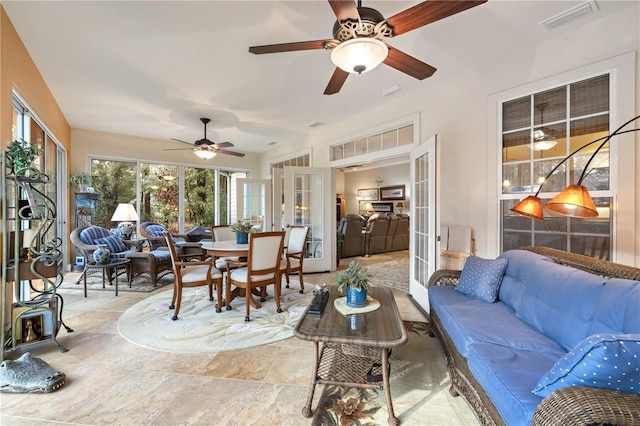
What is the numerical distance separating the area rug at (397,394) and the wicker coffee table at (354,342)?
0.10 meters

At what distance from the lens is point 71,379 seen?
6.47 feet

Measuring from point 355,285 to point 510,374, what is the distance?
1.01 metres

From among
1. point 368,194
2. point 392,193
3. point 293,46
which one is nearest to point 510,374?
point 293,46

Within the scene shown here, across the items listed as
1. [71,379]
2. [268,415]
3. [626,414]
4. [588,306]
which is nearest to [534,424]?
[626,414]

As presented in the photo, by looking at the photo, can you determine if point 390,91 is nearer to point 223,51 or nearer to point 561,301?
point 223,51

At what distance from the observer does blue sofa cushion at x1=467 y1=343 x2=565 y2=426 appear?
1111 mm

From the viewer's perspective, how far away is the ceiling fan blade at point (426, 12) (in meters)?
1.50

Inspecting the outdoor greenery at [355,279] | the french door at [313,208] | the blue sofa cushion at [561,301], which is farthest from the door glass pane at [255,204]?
the blue sofa cushion at [561,301]

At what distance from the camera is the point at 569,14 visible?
229 cm

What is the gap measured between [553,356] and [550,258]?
3.14ft

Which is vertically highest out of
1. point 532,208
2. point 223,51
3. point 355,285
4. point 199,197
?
point 223,51

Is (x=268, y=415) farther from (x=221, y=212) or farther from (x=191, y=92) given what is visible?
(x=221, y=212)

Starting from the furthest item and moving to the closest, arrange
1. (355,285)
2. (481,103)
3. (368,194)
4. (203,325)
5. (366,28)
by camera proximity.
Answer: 1. (368,194)
2. (481,103)
3. (203,325)
4. (355,285)
5. (366,28)

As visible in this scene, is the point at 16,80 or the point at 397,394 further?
the point at 16,80
